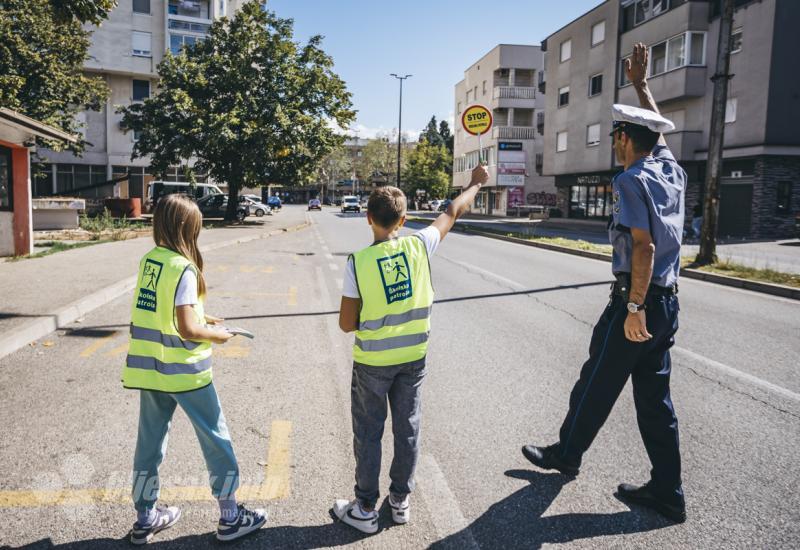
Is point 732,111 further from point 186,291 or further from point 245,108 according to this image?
point 186,291

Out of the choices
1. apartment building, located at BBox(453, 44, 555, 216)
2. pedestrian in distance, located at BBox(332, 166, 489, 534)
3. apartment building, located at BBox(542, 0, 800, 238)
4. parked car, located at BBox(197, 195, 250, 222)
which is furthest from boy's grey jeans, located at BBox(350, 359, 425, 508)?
apartment building, located at BBox(453, 44, 555, 216)

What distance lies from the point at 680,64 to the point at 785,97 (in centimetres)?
560

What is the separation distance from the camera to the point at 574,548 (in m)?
2.72

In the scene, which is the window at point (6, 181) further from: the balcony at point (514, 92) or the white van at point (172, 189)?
the balcony at point (514, 92)

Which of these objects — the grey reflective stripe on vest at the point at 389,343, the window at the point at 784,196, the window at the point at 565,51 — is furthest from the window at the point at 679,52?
the grey reflective stripe on vest at the point at 389,343

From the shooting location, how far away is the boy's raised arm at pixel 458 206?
3147 millimetres

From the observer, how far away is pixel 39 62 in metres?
28.0

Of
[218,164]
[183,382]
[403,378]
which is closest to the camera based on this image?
[183,382]

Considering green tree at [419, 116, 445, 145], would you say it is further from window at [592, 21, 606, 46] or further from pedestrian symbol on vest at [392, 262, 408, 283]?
pedestrian symbol on vest at [392, 262, 408, 283]

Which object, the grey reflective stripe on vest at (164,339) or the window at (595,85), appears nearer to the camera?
the grey reflective stripe on vest at (164,339)

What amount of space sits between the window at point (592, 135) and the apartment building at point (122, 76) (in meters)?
30.8

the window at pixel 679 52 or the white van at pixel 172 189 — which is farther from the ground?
the window at pixel 679 52

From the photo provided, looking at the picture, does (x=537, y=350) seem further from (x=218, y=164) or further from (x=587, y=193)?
(x=587, y=193)

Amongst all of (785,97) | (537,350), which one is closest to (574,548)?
(537,350)
